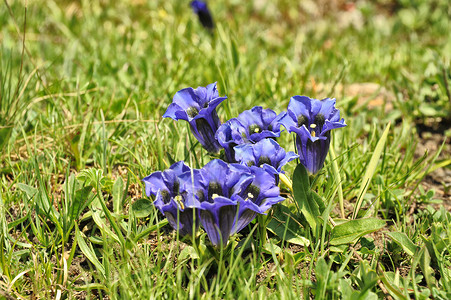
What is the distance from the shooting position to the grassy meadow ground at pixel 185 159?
186 cm

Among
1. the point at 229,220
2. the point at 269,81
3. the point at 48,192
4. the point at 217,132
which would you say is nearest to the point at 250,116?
the point at 217,132

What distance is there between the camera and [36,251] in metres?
2.07

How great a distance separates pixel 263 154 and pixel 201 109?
31 centimetres

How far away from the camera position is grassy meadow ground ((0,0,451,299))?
1.86 metres

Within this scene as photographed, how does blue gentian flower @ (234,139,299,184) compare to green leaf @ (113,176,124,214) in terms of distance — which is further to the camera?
green leaf @ (113,176,124,214)

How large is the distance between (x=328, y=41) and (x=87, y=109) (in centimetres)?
306

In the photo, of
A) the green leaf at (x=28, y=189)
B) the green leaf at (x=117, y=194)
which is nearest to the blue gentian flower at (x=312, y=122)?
the green leaf at (x=117, y=194)

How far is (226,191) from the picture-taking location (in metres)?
1.70

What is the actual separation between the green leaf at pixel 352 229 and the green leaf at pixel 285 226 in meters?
0.13

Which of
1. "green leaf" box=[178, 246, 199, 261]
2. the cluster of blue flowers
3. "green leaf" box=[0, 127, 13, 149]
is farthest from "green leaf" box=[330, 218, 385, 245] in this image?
"green leaf" box=[0, 127, 13, 149]

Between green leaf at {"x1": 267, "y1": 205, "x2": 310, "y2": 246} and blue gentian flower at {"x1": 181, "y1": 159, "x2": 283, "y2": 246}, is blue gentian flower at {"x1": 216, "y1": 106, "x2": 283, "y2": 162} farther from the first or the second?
green leaf at {"x1": 267, "y1": 205, "x2": 310, "y2": 246}

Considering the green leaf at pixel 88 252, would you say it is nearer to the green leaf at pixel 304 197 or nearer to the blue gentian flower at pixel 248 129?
the blue gentian flower at pixel 248 129

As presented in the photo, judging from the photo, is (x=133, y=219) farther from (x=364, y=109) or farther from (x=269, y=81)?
(x=364, y=109)

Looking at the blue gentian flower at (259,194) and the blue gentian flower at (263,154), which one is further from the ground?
the blue gentian flower at (263,154)
